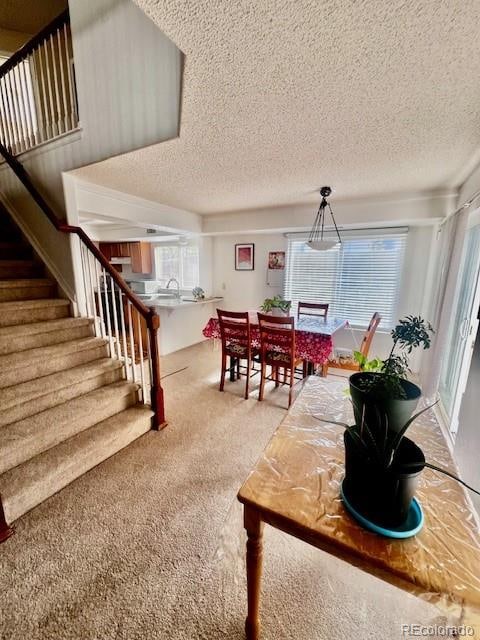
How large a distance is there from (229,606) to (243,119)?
8.32 feet

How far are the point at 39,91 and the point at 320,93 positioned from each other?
301cm

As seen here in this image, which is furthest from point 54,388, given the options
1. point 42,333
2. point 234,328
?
point 234,328

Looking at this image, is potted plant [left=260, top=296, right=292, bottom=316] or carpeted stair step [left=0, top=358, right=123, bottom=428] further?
potted plant [left=260, top=296, right=292, bottom=316]

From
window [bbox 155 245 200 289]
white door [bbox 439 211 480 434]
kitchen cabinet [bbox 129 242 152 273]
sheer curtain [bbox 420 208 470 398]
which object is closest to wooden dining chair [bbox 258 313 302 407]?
sheer curtain [bbox 420 208 470 398]

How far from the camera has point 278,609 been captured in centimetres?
115

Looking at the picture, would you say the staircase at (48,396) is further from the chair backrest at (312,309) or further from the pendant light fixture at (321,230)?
the chair backrest at (312,309)

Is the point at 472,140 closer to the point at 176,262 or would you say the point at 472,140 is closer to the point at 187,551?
the point at 187,551

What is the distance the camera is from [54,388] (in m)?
2.07

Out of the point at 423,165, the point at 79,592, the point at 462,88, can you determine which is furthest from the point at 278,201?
the point at 79,592

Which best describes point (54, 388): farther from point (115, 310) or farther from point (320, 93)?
point (320, 93)

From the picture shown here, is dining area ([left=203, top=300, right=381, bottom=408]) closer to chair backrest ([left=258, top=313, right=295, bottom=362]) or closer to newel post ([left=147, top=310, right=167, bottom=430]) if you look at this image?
chair backrest ([left=258, top=313, right=295, bottom=362])

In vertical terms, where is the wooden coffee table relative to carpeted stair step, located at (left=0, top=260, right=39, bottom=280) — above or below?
below

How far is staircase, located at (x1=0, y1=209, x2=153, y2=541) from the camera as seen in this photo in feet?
5.48

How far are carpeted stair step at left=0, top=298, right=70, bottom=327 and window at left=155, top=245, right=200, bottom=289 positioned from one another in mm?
2714
